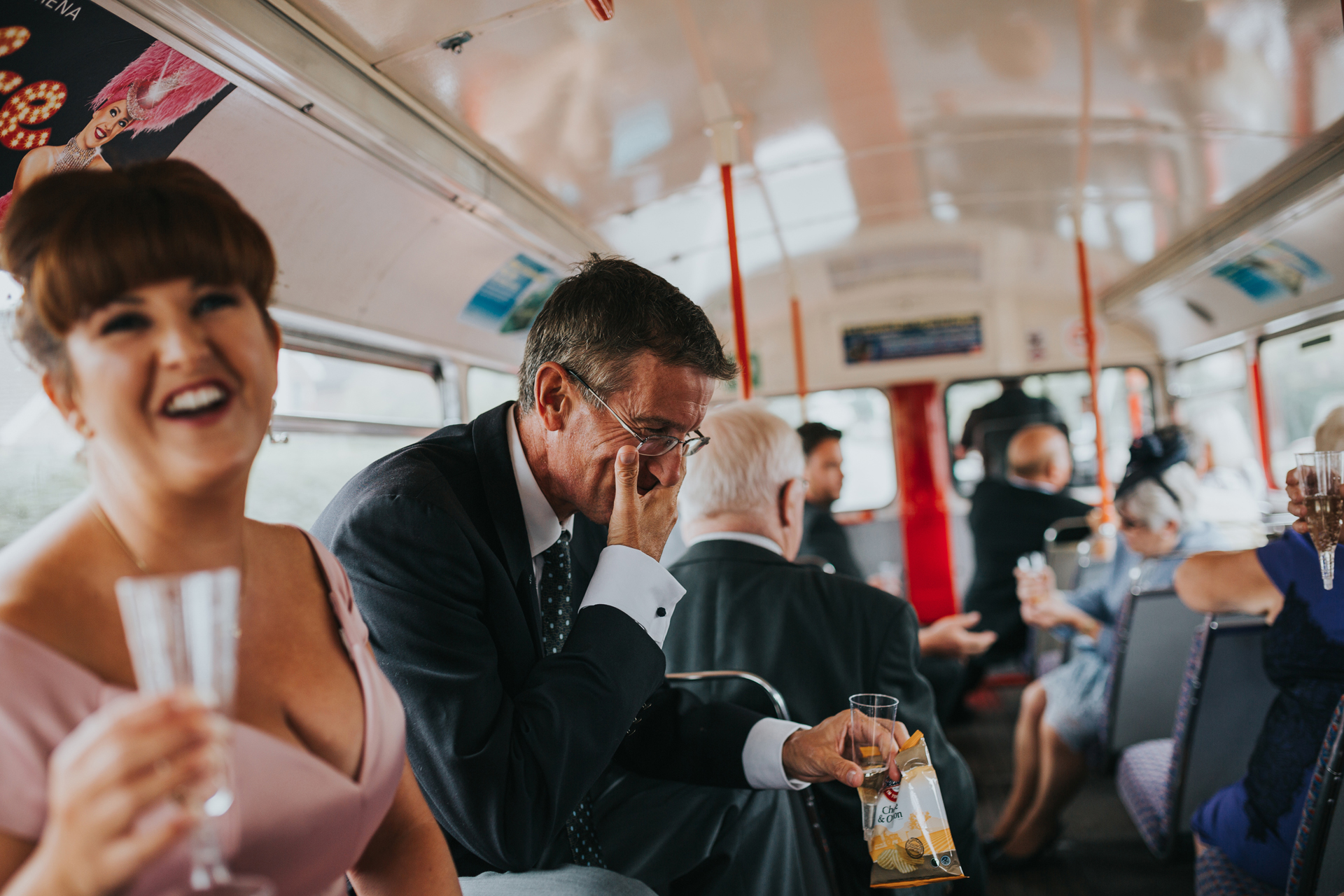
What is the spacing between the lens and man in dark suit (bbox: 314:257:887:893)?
1.24m

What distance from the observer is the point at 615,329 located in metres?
1.54

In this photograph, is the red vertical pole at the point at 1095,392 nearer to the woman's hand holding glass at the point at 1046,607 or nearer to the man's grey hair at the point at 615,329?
the woman's hand holding glass at the point at 1046,607

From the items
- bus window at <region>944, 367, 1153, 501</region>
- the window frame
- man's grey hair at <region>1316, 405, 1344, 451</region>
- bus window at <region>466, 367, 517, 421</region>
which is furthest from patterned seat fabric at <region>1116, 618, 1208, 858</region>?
bus window at <region>944, 367, 1153, 501</region>

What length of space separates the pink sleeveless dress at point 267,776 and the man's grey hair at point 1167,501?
3295 millimetres

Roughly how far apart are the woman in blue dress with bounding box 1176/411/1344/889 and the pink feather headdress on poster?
Answer: 7.66 ft

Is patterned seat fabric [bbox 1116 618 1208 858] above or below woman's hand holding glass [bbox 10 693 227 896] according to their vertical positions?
below

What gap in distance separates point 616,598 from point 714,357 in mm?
509

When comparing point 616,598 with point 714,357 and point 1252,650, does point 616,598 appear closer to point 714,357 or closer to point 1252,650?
point 714,357

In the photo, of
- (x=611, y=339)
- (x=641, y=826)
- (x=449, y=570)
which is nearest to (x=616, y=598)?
(x=449, y=570)

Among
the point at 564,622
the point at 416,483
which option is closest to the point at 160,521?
the point at 416,483

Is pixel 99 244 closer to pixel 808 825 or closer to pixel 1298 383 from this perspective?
pixel 808 825

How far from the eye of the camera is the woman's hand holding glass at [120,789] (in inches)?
22.5

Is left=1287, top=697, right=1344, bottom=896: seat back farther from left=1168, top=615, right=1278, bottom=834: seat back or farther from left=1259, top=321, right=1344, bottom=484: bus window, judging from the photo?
left=1259, top=321, right=1344, bottom=484: bus window

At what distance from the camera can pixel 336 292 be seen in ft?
9.36
